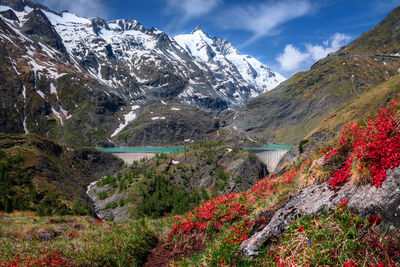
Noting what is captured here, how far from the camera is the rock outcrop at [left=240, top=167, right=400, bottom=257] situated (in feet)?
16.5

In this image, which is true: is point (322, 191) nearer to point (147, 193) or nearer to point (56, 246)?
point (56, 246)

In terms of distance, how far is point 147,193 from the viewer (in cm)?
7744

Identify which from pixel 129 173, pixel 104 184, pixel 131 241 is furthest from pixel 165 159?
pixel 131 241

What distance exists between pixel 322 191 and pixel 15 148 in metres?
91.0

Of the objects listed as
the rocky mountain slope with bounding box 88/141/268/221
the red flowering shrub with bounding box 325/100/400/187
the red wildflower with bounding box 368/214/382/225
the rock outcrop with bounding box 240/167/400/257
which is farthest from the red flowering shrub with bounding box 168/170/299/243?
the rocky mountain slope with bounding box 88/141/268/221

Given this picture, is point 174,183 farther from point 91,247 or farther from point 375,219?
point 375,219

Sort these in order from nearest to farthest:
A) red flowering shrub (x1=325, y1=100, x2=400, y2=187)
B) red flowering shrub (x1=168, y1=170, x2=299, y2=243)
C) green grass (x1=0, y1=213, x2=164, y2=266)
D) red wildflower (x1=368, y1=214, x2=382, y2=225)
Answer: red wildflower (x1=368, y1=214, x2=382, y2=225) → red flowering shrub (x1=325, y1=100, x2=400, y2=187) → green grass (x1=0, y1=213, x2=164, y2=266) → red flowering shrub (x1=168, y1=170, x2=299, y2=243)

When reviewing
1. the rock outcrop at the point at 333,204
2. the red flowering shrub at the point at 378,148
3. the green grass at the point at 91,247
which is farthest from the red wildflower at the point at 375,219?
the green grass at the point at 91,247

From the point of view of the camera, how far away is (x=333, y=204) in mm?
6164

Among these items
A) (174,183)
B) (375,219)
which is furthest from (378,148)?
Result: (174,183)

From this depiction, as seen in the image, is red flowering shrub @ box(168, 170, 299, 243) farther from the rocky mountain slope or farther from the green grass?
the rocky mountain slope

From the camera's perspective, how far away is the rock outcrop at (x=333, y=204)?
5.03 meters

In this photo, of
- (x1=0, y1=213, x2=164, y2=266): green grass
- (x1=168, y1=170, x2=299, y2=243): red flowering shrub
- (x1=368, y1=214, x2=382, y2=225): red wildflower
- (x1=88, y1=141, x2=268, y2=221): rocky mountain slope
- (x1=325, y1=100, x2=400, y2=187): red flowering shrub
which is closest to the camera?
(x1=368, y1=214, x2=382, y2=225): red wildflower

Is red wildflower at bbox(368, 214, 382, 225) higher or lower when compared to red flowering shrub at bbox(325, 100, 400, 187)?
lower
